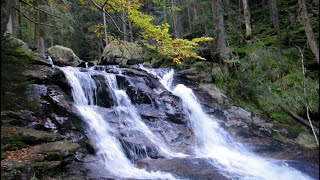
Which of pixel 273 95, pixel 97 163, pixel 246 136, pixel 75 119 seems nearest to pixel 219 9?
pixel 273 95

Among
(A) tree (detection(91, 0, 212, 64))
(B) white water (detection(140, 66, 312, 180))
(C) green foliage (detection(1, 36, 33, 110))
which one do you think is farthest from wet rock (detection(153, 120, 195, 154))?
(C) green foliage (detection(1, 36, 33, 110))

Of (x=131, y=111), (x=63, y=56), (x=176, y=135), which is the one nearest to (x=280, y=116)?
(x=176, y=135)

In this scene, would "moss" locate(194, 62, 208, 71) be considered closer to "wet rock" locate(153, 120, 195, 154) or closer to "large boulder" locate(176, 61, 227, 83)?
"large boulder" locate(176, 61, 227, 83)

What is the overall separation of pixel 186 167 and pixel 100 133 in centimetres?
321

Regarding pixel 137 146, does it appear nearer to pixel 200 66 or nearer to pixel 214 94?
pixel 214 94

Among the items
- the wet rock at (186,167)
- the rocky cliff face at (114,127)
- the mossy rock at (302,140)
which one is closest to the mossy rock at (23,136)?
the rocky cliff face at (114,127)

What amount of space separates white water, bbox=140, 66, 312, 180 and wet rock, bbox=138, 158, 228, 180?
0.37 meters

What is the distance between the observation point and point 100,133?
34.4 ft

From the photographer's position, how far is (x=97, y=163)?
29.5 ft

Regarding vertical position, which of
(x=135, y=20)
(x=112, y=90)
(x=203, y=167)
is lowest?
(x=203, y=167)

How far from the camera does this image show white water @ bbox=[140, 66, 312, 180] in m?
8.99

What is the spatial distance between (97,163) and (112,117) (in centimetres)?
286

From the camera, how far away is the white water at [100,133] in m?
8.70

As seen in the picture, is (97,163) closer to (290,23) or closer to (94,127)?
(94,127)
